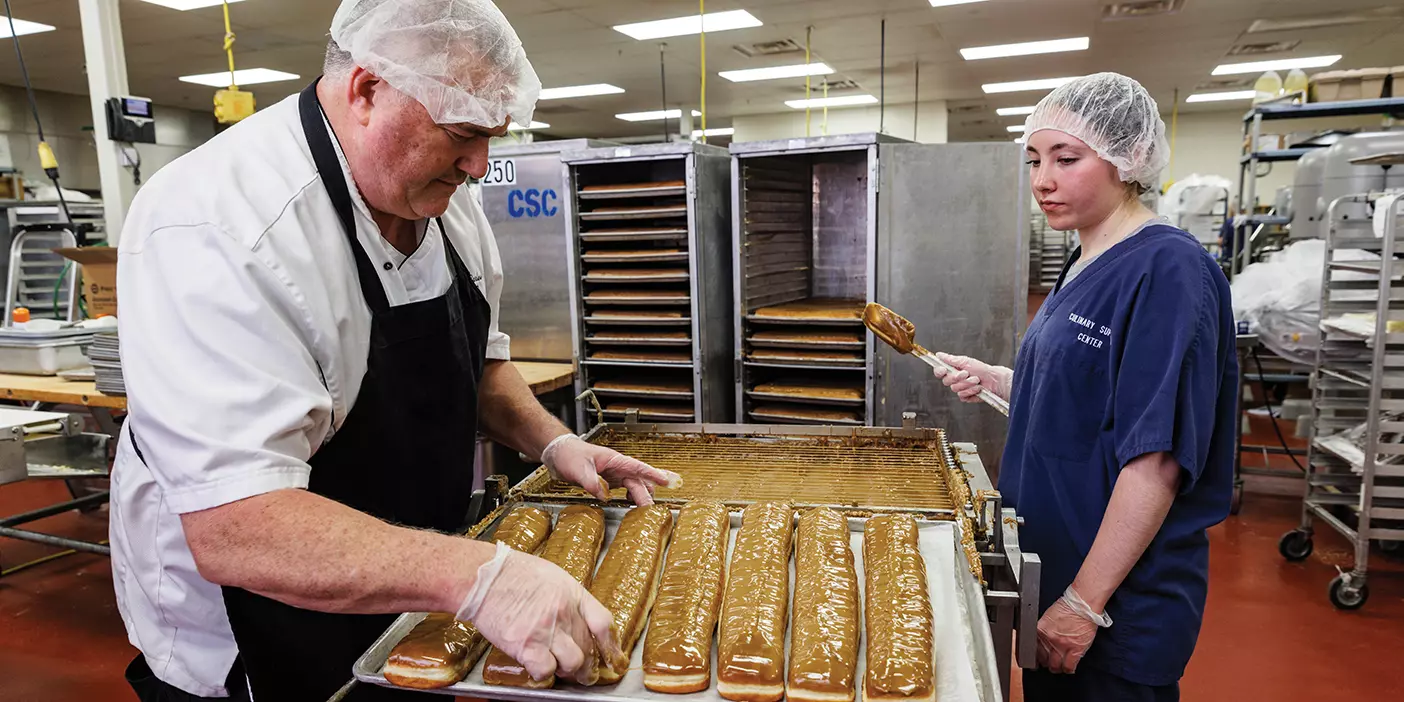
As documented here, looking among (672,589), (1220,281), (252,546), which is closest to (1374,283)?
(1220,281)

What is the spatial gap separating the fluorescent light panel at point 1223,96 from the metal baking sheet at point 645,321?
11.8 metres

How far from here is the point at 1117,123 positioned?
1.67 meters

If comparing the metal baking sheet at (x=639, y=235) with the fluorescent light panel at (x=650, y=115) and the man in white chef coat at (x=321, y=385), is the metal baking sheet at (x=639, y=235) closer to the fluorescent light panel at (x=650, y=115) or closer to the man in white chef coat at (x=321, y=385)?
the man in white chef coat at (x=321, y=385)

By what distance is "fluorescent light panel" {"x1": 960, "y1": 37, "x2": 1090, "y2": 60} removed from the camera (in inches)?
339

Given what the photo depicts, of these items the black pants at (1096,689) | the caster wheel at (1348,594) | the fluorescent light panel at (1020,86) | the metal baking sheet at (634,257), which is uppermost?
the fluorescent light panel at (1020,86)

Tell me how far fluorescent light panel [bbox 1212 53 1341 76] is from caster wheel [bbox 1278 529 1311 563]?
8.04 m

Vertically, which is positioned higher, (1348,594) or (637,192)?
(637,192)

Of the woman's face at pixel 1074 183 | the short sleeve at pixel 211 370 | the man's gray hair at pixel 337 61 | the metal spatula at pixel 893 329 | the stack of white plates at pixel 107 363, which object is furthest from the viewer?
the stack of white plates at pixel 107 363

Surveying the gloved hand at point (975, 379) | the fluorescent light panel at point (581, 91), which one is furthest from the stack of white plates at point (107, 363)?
the fluorescent light panel at point (581, 91)

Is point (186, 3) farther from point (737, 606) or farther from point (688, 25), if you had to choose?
point (737, 606)

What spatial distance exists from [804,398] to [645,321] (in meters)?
0.87

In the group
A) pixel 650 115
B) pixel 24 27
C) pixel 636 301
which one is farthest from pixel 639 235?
pixel 650 115

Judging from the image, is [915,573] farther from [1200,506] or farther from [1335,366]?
[1335,366]

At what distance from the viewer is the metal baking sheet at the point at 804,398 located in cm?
370
